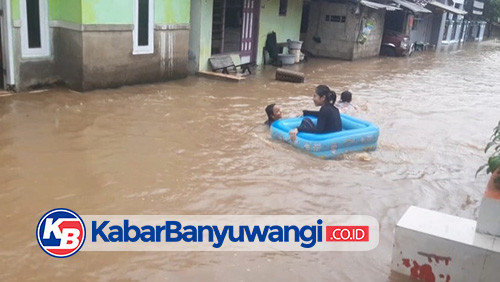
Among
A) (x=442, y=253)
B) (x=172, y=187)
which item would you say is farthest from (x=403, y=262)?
(x=172, y=187)

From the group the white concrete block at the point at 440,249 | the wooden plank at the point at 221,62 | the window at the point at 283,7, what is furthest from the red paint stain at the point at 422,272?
the window at the point at 283,7

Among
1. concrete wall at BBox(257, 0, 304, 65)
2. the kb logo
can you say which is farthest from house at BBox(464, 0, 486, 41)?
the kb logo

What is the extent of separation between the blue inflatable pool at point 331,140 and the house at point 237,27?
659 centimetres

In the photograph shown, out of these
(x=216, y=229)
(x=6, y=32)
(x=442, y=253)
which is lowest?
(x=216, y=229)

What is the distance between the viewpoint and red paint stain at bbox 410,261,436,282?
12.5ft

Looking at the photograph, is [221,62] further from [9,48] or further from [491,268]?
[491,268]

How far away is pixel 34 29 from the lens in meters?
9.74

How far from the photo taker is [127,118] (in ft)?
27.4

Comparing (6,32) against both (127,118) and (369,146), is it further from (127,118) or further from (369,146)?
(369,146)

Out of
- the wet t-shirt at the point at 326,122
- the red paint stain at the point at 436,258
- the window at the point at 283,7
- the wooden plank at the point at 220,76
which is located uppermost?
the window at the point at 283,7

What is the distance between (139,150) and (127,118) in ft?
5.92

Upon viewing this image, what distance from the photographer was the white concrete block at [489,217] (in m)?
3.53

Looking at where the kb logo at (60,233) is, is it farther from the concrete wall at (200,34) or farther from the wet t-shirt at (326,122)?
the concrete wall at (200,34)

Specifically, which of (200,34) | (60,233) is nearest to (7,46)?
(200,34)
